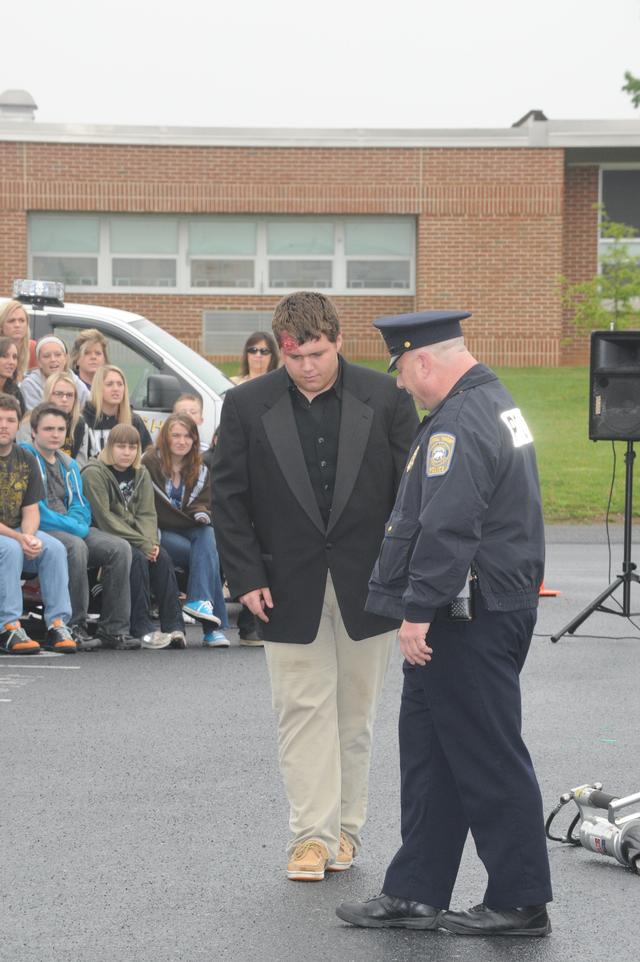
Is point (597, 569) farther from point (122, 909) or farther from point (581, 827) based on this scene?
point (122, 909)

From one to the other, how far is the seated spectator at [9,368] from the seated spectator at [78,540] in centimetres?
66

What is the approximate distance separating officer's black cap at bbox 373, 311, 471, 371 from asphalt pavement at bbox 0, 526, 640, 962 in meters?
1.60

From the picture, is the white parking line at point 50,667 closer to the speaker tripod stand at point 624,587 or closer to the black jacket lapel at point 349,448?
the speaker tripod stand at point 624,587

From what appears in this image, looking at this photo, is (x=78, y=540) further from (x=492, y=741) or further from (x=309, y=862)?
(x=492, y=741)

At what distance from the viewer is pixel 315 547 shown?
5582 millimetres

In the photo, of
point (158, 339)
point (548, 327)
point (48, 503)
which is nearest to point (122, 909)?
point (48, 503)

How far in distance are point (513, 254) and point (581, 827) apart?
25657 millimetres

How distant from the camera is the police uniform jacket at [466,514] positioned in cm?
461

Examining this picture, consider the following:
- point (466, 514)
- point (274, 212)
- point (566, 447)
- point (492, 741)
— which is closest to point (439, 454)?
point (466, 514)

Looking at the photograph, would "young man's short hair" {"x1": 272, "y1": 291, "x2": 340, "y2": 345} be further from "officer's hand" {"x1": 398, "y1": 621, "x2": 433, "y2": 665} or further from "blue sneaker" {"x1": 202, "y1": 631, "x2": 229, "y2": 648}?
"blue sneaker" {"x1": 202, "y1": 631, "x2": 229, "y2": 648}

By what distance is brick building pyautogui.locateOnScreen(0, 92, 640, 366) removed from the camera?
30.5 meters

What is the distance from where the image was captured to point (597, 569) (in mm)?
14438

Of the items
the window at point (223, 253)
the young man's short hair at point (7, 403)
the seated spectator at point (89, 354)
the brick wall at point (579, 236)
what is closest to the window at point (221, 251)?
the window at point (223, 253)

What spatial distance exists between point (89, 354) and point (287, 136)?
1923 cm
